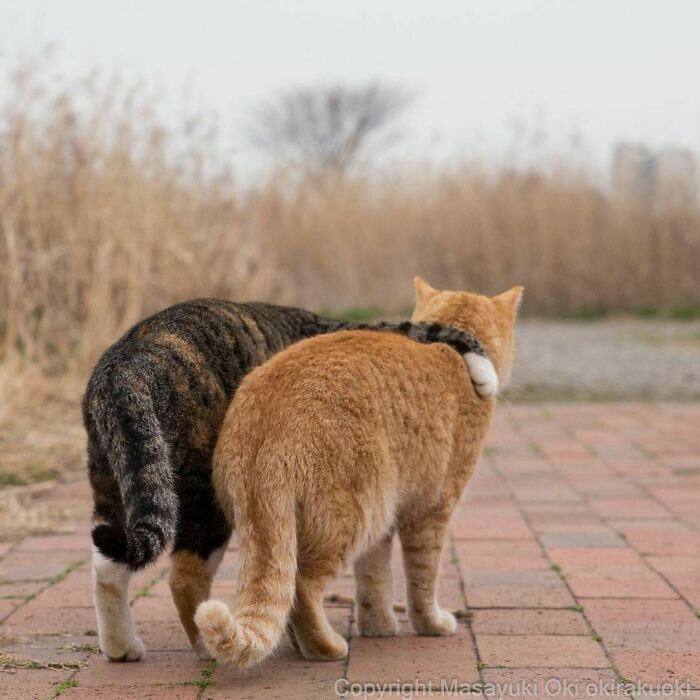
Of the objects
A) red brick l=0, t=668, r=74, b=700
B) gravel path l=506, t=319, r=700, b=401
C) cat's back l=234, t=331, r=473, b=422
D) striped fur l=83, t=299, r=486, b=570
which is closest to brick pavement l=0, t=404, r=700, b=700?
red brick l=0, t=668, r=74, b=700

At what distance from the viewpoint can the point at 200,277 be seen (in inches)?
286

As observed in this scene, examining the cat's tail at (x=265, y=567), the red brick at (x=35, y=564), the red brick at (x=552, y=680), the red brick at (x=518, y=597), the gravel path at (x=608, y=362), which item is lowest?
the gravel path at (x=608, y=362)

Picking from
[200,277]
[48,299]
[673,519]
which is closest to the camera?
[673,519]

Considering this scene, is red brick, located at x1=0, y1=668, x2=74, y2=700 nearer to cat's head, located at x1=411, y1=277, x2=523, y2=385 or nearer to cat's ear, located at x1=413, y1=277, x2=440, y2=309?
cat's head, located at x1=411, y1=277, x2=523, y2=385

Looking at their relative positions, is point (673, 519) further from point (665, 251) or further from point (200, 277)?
point (665, 251)

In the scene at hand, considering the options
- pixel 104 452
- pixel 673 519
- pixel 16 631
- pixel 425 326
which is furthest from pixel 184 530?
pixel 673 519

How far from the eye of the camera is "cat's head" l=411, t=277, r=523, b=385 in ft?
10.1

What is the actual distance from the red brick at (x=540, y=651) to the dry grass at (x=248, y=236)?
395 centimetres

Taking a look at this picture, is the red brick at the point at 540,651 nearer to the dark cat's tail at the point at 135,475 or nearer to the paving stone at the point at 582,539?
the dark cat's tail at the point at 135,475

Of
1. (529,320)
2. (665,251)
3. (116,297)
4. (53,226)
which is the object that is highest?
(53,226)

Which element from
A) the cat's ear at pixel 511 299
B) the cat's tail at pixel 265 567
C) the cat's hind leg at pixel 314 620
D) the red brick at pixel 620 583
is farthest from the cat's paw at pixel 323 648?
the cat's ear at pixel 511 299

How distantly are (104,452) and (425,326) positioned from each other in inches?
39.0

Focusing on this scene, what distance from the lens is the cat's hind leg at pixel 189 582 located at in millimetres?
2512

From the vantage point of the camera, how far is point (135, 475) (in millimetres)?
2285
